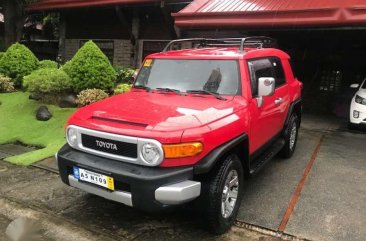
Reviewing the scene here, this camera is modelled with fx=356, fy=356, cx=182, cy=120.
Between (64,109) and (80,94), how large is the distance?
1.82 feet

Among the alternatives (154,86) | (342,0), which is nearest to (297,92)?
(154,86)

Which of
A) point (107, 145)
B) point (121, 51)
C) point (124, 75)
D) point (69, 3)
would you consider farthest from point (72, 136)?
point (69, 3)

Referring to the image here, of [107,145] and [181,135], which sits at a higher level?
[181,135]

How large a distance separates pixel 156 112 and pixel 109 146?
0.58 metres

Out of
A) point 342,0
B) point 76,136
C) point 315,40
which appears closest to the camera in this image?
point 76,136

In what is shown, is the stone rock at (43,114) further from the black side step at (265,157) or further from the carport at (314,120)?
the black side step at (265,157)

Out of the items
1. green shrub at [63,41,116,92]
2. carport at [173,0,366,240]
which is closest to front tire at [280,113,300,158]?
carport at [173,0,366,240]

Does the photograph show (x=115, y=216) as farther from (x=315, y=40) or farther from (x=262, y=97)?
(x=315, y=40)

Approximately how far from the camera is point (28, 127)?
8086 millimetres

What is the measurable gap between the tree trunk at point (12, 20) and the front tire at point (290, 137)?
13.1 metres

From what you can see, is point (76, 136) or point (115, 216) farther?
point (115, 216)

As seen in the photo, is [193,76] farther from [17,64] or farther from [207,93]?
[17,64]

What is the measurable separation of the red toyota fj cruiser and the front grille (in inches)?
0.4

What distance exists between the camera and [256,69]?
15.2ft
